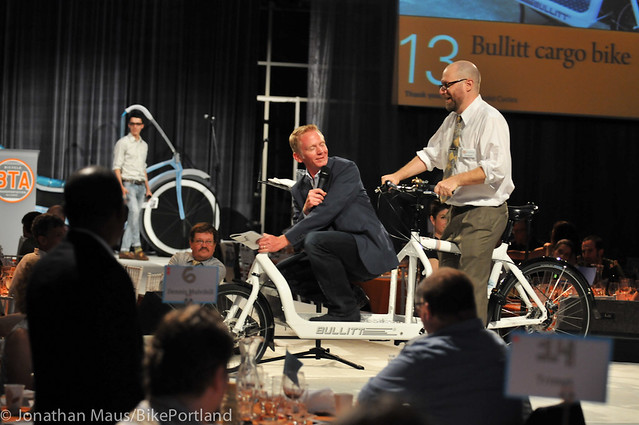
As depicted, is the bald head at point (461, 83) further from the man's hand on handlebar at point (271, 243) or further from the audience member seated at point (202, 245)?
the audience member seated at point (202, 245)

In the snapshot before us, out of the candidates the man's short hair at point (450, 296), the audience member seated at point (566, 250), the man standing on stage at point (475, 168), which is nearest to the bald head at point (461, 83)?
the man standing on stage at point (475, 168)

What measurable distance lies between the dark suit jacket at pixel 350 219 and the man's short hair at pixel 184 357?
2.88m

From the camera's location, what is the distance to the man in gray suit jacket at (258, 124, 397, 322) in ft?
15.0

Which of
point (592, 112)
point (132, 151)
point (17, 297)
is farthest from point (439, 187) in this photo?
point (132, 151)

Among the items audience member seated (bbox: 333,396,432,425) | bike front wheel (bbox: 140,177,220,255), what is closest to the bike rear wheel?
audience member seated (bbox: 333,396,432,425)

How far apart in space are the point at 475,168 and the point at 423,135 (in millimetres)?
5630

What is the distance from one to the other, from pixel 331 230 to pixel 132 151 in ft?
19.8

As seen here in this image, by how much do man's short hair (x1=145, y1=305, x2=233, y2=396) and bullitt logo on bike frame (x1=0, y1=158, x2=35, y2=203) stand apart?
23.2ft

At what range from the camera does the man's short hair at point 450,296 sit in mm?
2408

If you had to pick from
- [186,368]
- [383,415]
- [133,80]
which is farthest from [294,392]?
[133,80]

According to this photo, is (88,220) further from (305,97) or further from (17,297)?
(305,97)

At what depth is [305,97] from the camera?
11.8 meters

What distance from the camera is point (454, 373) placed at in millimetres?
2330

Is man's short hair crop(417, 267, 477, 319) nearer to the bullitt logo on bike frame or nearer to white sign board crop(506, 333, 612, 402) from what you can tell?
white sign board crop(506, 333, 612, 402)
